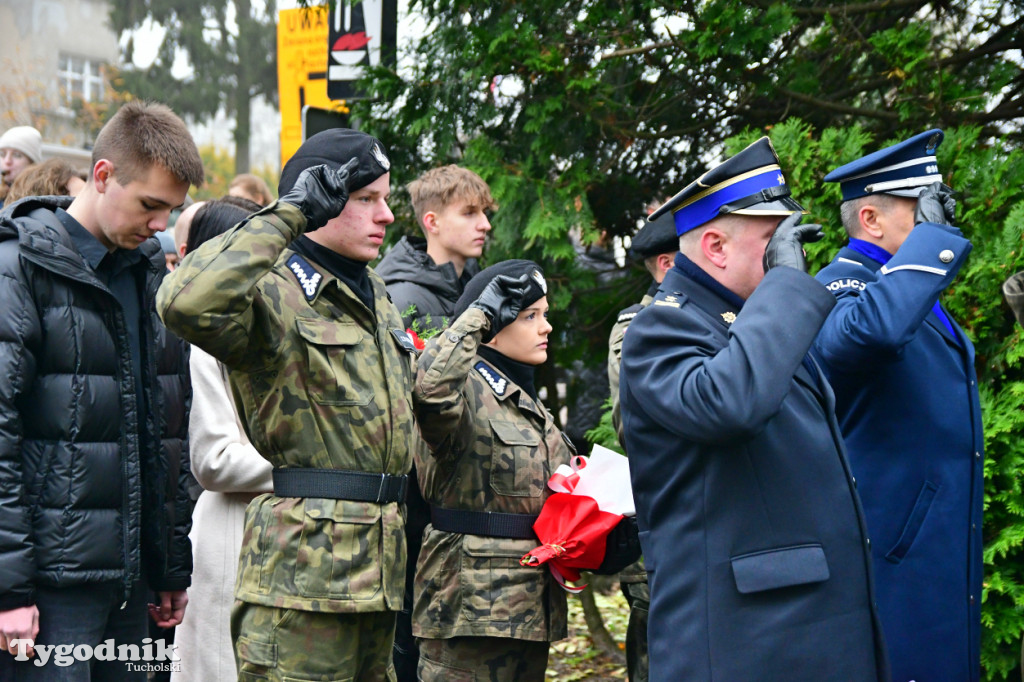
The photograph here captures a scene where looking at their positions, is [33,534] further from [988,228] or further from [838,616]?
[988,228]

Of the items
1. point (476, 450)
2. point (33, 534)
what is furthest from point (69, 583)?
point (476, 450)

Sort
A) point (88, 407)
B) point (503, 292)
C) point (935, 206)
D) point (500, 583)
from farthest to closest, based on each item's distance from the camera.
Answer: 1. point (503, 292)
2. point (500, 583)
3. point (935, 206)
4. point (88, 407)

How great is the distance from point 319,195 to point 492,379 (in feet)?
4.10

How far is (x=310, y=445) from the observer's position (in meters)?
2.94

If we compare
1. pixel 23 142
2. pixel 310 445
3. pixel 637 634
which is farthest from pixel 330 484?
pixel 23 142

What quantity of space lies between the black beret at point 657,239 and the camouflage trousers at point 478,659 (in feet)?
6.43

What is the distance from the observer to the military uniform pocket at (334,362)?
2.96 metres

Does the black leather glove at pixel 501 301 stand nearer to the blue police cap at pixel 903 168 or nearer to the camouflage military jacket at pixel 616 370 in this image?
the camouflage military jacket at pixel 616 370

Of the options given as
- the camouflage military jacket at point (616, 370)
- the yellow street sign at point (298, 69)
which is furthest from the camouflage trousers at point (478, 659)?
the yellow street sign at point (298, 69)

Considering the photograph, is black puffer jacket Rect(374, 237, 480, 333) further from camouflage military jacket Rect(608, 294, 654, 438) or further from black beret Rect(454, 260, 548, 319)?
camouflage military jacket Rect(608, 294, 654, 438)

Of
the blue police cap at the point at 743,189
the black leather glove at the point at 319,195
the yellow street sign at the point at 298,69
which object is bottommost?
the blue police cap at the point at 743,189

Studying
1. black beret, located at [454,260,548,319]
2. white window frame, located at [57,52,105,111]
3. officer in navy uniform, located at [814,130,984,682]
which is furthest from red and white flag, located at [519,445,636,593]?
white window frame, located at [57,52,105,111]

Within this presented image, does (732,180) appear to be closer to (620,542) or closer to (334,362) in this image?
(334,362)

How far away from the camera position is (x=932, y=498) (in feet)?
10.6
